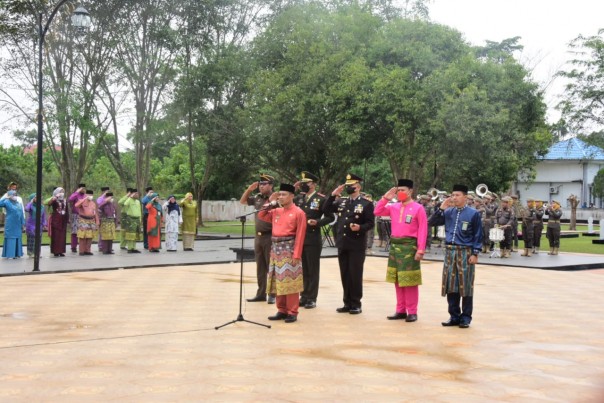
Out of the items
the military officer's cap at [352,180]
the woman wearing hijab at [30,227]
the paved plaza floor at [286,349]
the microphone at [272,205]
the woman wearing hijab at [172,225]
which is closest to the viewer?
the paved plaza floor at [286,349]

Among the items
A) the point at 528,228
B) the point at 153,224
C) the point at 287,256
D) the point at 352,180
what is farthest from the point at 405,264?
the point at 528,228

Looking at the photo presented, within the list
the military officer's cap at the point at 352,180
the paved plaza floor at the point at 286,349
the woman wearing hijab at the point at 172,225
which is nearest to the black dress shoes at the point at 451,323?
the paved plaza floor at the point at 286,349

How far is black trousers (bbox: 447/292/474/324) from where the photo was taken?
9820 mm

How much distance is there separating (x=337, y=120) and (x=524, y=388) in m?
22.7

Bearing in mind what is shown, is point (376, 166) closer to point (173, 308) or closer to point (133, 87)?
point (133, 87)

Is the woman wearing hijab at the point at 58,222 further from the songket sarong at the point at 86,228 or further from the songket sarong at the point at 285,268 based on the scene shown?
the songket sarong at the point at 285,268

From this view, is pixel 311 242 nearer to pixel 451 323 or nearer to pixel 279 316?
pixel 279 316

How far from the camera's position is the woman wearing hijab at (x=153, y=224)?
22.3 m

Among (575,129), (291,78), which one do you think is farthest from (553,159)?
(291,78)

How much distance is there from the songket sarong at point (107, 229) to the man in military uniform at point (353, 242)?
37.7ft

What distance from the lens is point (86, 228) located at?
2039 centimetres

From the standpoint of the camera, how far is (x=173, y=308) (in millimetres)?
11195

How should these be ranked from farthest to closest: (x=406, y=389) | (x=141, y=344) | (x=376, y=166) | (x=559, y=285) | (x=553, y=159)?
(x=553, y=159), (x=376, y=166), (x=559, y=285), (x=141, y=344), (x=406, y=389)

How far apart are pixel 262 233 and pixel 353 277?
5.16ft
